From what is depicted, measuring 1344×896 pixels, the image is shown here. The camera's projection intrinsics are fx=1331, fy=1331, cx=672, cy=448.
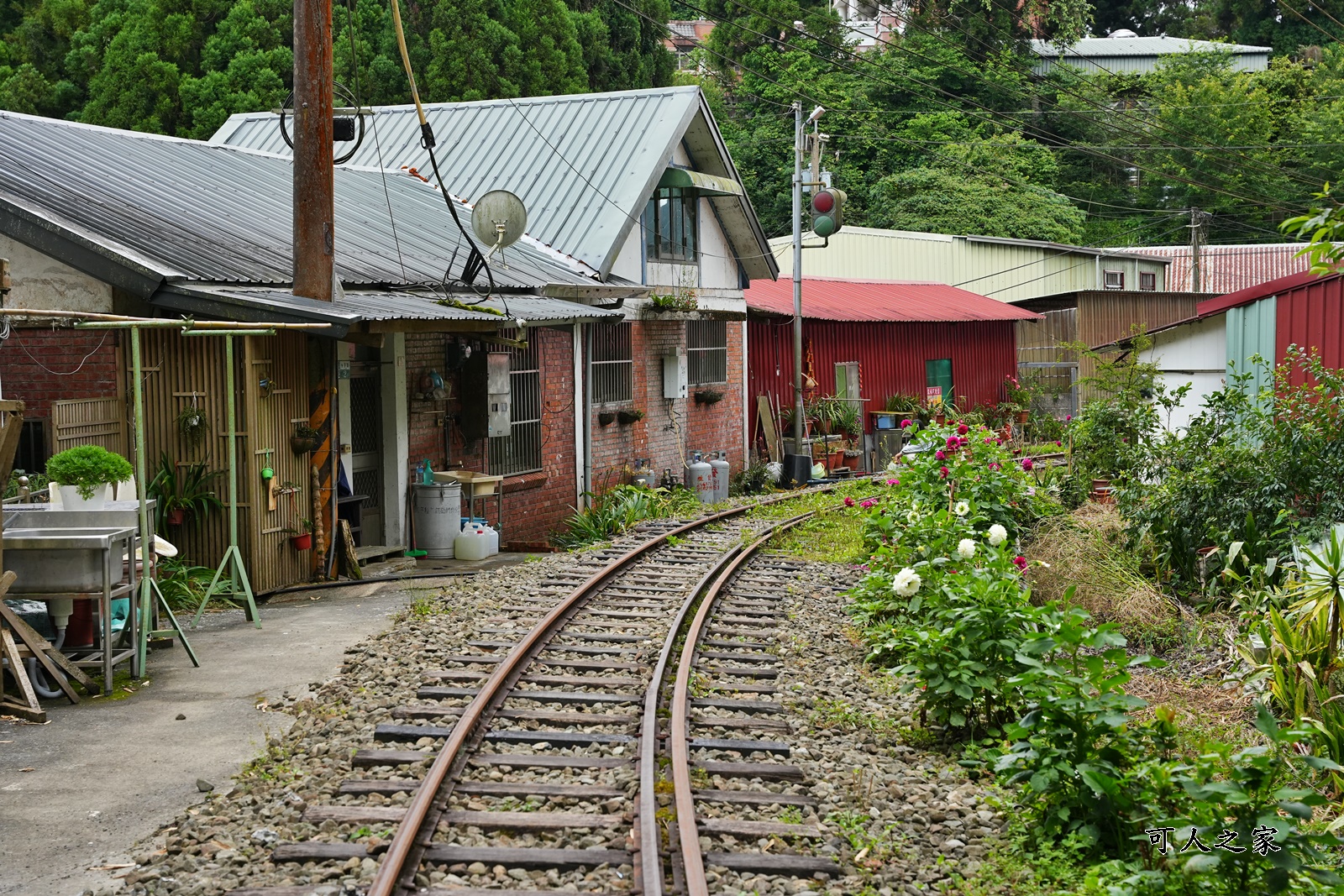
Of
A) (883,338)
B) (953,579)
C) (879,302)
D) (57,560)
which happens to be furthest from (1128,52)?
(57,560)

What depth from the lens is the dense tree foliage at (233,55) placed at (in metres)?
31.9

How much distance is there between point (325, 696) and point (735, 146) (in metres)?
42.3

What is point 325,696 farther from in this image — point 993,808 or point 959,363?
point 959,363

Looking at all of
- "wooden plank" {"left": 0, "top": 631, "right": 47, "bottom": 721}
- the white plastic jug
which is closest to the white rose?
"wooden plank" {"left": 0, "top": 631, "right": 47, "bottom": 721}

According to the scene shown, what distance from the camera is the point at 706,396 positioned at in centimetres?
2298

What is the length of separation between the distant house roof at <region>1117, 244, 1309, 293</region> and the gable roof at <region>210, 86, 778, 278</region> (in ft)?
77.8

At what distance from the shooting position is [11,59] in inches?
1334

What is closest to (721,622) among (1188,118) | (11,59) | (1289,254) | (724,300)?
(724,300)

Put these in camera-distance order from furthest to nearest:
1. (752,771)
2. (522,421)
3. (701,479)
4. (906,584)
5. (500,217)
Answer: (701,479), (522,421), (500,217), (906,584), (752,771)

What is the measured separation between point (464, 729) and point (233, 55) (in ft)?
95.5

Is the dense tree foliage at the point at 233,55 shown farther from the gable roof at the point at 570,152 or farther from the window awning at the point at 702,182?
the window awning at the point at 702,182

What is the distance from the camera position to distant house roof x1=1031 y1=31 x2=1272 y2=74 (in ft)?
181

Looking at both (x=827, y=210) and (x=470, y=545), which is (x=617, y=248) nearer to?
(x=470, y=545)

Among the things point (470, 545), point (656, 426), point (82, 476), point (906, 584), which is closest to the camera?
point (906, 584)
